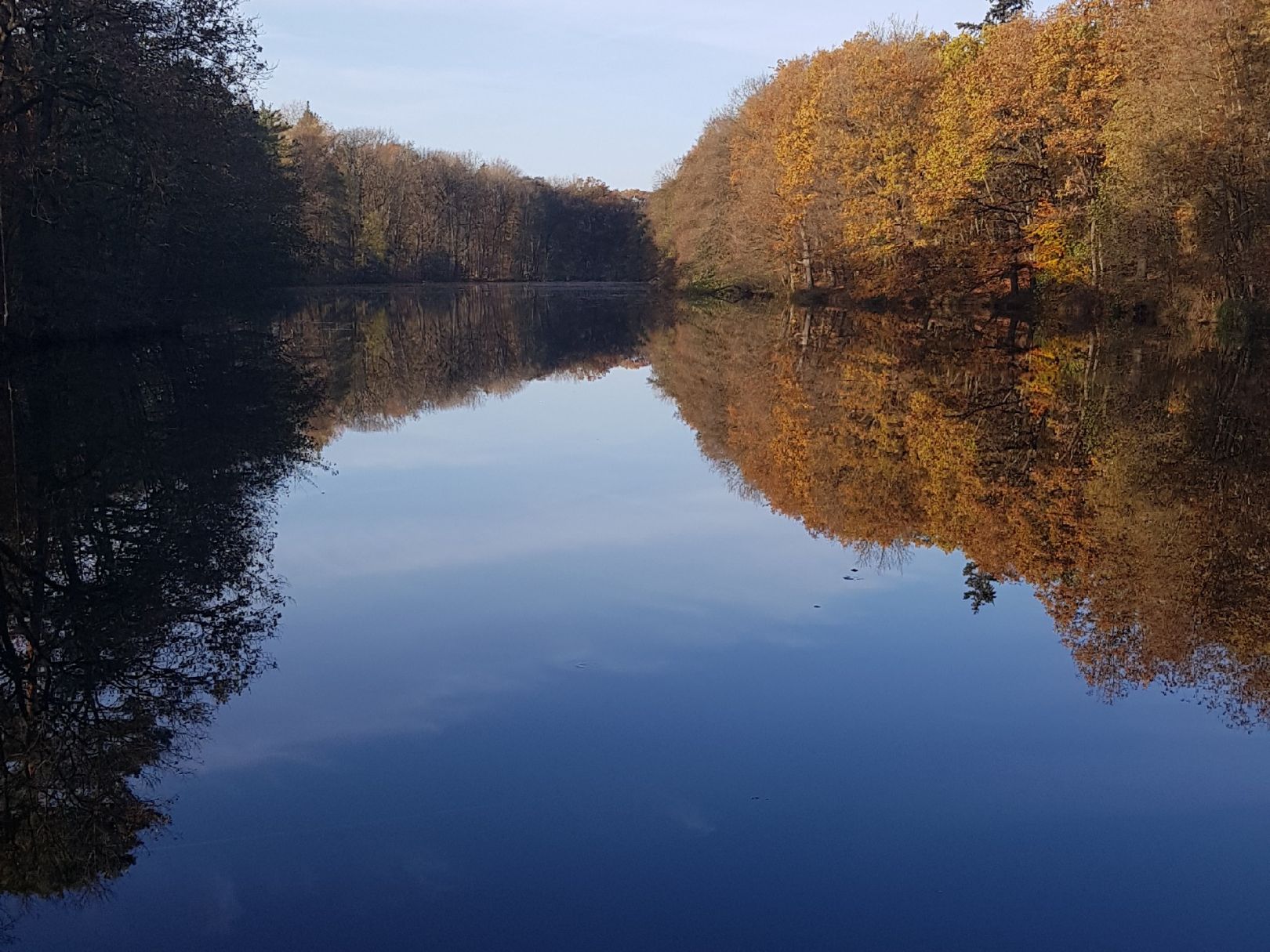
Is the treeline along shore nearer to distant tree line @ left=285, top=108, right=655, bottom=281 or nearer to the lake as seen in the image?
the lake

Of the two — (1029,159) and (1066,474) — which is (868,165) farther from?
(1066,474)

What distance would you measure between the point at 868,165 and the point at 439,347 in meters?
18.4

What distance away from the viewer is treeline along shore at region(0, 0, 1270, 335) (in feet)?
68.8

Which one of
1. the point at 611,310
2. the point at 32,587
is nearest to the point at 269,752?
the point at 32,587

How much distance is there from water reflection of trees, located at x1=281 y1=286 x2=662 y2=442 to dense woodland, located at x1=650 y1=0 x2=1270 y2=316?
8.78 metres

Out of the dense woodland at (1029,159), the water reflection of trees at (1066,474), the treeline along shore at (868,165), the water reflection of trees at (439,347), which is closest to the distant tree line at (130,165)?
the treeline along shore at (868,165)

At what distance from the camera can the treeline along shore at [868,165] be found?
68.8ft

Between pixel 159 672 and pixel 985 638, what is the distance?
5.18 meters

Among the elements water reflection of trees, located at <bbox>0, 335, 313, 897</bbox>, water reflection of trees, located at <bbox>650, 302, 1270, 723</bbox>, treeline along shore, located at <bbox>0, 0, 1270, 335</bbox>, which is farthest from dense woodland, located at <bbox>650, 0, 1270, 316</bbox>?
water reflection of trees, located at <bbox>0, 335, 313, 897</bbox>

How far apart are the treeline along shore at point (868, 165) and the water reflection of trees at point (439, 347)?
4.91 metres

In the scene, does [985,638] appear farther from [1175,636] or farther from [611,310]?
[611,310]

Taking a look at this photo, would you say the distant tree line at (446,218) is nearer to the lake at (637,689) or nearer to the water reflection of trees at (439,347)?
the water reflection of trees at (439,347)

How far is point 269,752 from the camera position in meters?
5.45

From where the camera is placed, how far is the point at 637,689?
20.7ft
